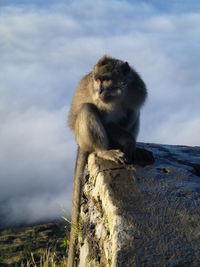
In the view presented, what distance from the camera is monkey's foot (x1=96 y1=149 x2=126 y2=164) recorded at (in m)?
4.92

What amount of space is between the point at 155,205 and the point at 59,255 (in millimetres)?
4029

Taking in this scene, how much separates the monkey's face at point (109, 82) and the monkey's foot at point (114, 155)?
2.73 ft

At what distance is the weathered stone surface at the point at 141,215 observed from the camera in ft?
11.0

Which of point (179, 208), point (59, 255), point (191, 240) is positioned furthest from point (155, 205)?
point (59, 255)

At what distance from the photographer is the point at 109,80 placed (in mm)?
5574

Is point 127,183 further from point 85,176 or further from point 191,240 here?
point 85,176

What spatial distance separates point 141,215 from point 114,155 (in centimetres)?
138

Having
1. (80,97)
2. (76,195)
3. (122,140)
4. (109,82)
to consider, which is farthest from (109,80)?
(76,195)

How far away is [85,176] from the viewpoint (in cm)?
582

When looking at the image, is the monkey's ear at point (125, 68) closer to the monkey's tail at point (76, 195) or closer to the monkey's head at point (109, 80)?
the monkey's head at point (109, 80)

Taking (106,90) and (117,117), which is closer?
(106,90)

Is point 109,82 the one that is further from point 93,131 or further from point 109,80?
point 93,131

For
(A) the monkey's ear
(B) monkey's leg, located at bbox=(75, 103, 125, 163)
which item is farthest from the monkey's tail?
(A) the monkey's ear

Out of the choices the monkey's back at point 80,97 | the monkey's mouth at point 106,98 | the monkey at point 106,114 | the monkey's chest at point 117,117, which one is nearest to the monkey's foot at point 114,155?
the monkey at point 106,114
